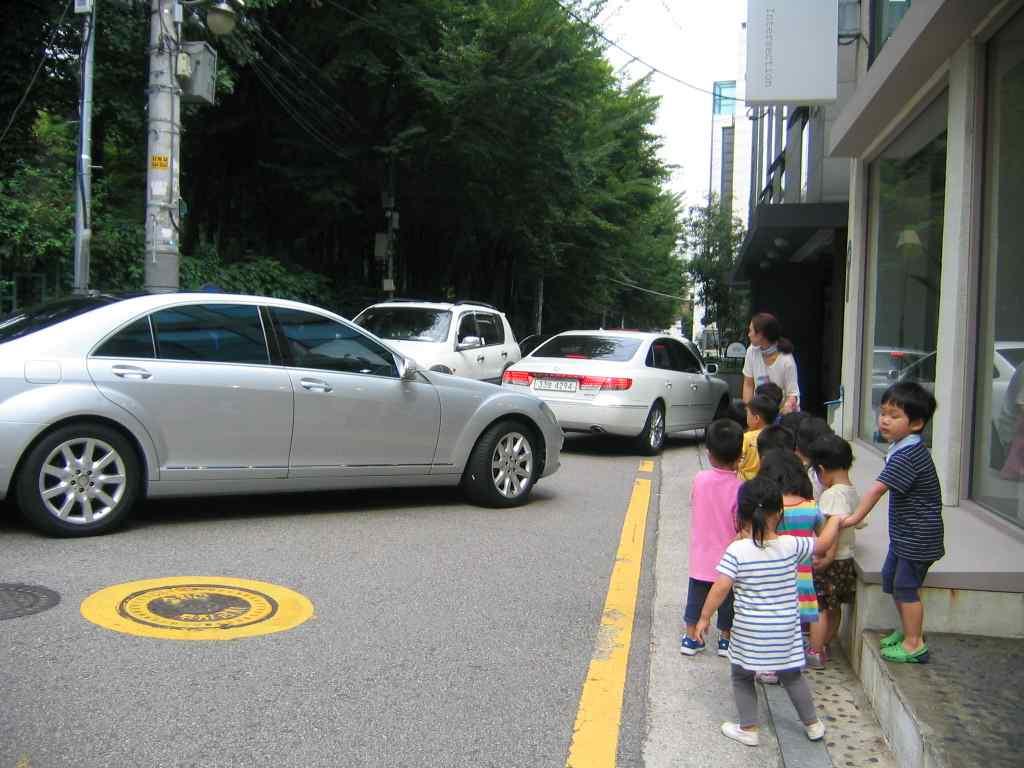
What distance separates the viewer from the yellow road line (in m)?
3.55

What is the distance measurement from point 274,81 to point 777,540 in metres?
18.5

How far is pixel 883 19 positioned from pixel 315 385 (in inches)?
283

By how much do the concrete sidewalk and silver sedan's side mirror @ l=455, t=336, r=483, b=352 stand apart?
8281 millimetres

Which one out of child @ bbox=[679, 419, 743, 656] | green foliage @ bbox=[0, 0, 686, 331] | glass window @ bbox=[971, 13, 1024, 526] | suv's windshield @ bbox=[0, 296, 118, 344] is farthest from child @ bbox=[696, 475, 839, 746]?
green foliage @ bbox=[0, 0, 686, 331]

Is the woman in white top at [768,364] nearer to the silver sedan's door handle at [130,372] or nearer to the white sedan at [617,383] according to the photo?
the white sedan at [617,383]

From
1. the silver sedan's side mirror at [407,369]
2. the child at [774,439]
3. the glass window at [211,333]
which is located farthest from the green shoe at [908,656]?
the glass window at [211,333]

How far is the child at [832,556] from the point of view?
4.58 metres

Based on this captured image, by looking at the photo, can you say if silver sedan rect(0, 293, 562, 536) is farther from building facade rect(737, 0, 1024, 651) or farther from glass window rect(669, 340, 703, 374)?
glass window rect(669, 340, 703, 374)

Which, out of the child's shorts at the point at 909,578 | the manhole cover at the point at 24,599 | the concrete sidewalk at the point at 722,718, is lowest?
the concrete sidewalk at the point at 722,718

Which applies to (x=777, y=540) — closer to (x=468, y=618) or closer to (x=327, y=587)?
(x=468, y=618)

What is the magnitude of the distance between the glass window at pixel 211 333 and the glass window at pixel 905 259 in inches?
210

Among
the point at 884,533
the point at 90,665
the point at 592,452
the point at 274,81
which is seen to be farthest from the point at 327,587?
the point at 274,81

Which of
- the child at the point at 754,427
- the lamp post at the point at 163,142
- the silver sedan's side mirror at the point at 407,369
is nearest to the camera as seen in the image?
the child at the point at 754,427

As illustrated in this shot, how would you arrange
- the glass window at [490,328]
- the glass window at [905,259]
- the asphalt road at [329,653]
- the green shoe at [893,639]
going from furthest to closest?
the glass window at [490,328]
the glass window at [905,259]
the green shoe at [893,639]
the asphalt road at [329,653]
